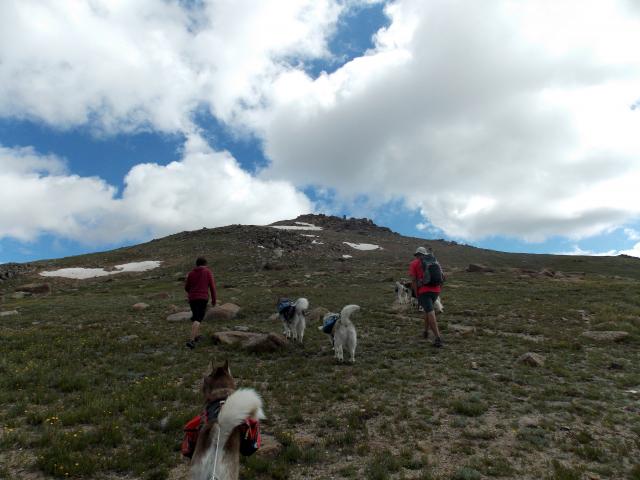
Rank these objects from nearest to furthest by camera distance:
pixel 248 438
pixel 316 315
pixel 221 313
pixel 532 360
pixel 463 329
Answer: pixel 248 438 < pixel 532 360 < pixel 463 329 < pixel 316 315 < pixel 221 313

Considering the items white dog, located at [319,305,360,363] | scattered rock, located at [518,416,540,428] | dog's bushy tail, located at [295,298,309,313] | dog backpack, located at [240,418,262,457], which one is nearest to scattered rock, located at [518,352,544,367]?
scattered rock, located at [518,416,540,428]

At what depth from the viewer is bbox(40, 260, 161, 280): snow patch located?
143 ft

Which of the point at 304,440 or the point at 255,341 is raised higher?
the point at 255,341

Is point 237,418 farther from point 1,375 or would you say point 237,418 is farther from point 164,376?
point 1,375

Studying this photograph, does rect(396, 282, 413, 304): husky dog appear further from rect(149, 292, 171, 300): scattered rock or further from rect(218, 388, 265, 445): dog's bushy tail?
rect(218, 388, 265, 445): dog's bushy tail

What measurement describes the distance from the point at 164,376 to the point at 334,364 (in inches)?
190

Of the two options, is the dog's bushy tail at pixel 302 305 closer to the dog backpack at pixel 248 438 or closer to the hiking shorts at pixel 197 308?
the hiking shorts at pixel 197 308

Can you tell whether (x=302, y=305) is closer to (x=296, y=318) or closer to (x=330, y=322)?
(x=296, y=318)

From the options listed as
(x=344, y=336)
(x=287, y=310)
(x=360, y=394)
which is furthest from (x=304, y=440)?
(x=287, y=310)

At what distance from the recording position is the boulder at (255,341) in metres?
12.7

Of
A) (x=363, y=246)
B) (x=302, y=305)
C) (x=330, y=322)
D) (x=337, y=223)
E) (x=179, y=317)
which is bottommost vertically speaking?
(x=179, y=317)

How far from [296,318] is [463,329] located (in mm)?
7014

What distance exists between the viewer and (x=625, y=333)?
1438cm

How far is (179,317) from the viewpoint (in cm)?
1852
